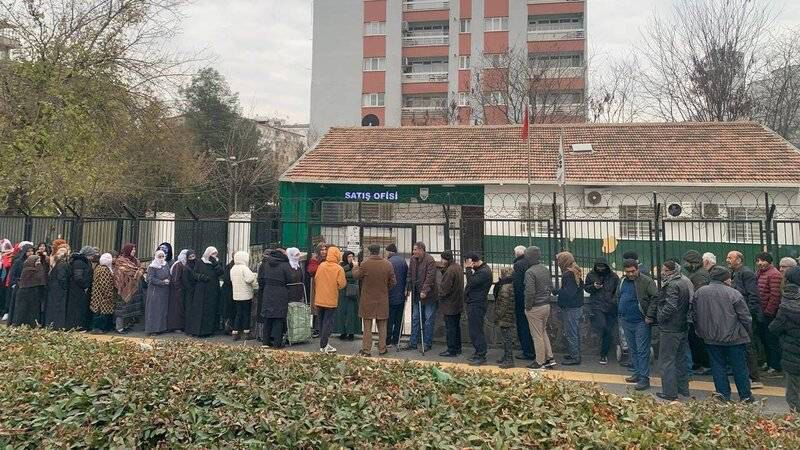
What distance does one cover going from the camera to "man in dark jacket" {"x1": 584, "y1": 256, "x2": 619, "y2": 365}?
8.01m

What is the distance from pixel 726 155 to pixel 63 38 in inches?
923

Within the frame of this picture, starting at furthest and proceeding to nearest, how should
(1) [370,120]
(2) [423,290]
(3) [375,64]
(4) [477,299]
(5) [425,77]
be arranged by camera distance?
(3) [375,64] → (5) [425,77] → (1) [370,120] → (2) [423,290] → (4) [477,299]

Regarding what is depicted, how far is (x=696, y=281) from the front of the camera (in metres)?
7.31

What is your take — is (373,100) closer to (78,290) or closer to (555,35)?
(555,35)

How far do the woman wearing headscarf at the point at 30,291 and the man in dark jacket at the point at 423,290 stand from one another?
7.21m

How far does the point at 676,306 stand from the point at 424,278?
3872 millimetres

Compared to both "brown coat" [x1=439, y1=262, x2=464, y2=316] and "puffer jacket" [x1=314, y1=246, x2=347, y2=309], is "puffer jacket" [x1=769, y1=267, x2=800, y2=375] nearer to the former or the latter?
"brown coat" [x1=439, y1=262, x2=464, y2=316]

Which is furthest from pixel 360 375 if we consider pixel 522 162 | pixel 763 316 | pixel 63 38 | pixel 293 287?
pixel 522 162

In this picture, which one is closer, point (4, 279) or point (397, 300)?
point (397, 300)

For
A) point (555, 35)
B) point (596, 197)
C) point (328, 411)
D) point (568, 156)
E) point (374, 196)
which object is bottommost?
point (328, 411)

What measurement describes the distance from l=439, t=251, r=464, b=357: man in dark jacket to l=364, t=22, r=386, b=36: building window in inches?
1590

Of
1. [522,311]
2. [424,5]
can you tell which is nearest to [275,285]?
[522,311]

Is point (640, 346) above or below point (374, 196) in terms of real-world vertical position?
below

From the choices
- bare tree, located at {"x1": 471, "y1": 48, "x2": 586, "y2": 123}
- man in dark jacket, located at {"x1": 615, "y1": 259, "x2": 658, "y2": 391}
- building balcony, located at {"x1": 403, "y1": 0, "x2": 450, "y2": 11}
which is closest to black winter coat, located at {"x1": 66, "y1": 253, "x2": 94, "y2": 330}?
man in dark jacket, located at {"x1": 615, "y1": 259, "x2": 658, "y2": 391}
